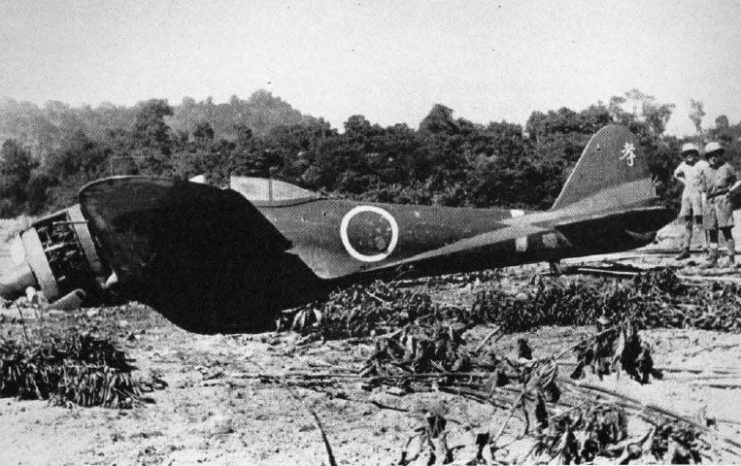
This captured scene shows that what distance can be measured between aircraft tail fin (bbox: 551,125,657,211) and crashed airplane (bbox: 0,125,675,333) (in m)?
0.02

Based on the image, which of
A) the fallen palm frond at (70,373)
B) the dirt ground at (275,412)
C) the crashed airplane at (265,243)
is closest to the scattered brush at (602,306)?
the dirt ground at (275,412)

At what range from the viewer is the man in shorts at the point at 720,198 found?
7.89m

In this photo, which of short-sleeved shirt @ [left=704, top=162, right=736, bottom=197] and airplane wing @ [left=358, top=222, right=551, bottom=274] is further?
short-sleeved shirt @ [left=704, top=162, right=736, bottom=197]

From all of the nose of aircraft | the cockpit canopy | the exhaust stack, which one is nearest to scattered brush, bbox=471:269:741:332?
the cockpit canopy

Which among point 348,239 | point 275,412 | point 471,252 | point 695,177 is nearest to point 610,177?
point 471,252

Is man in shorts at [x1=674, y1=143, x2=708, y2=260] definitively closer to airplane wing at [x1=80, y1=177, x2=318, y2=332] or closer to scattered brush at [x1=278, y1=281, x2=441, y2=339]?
scattered brush at [x1=278, y1=281, x2=441, y2=339]

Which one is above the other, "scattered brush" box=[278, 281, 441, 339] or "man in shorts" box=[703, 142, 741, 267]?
"man in shorts" box=[703, 142, 741, 267]

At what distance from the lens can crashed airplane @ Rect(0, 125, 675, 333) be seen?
18.1 feet

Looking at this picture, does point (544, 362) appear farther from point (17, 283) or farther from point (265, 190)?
point (17, 283)

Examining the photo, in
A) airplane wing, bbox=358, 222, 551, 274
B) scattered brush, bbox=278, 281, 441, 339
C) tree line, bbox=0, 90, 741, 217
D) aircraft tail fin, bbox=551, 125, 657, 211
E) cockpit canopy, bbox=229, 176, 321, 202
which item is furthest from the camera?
tree line, bbox=0, 90, 741, 217

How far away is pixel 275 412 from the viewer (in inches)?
138

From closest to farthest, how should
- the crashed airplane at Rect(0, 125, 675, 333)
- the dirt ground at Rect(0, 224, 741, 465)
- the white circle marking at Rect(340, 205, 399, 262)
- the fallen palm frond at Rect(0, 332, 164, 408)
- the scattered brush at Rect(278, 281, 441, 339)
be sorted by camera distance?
1. the dirt ground at Rect(0, 224, 741, 465)
2. the fallen palm frond at Rect(0, 332, 164, 408)
3. the scattered brush at Rect(278, 281, 441, 339)
4. the crashed airplane at Rect(0, 125, 675, 333)
5. the white circle marking at Rect(340, 205, 399, 262)

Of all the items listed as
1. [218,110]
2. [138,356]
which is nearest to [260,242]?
[138,356]

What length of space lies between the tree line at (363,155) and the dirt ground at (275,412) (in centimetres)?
720
